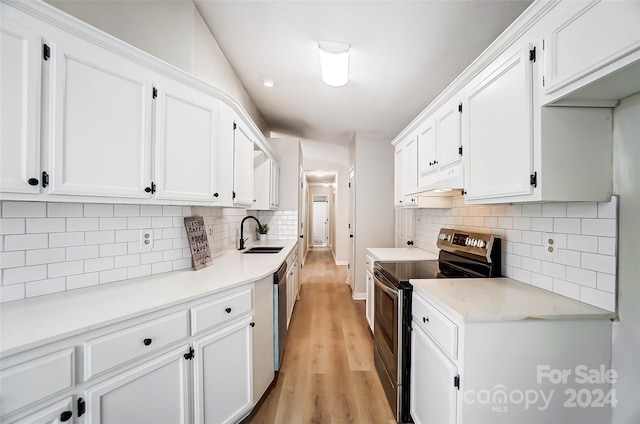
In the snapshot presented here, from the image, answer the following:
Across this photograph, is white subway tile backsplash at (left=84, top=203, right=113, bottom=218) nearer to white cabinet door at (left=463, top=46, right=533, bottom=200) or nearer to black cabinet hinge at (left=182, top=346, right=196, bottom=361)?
black cabinet hinge at (left=182, top=346, right=196, bottom=361)

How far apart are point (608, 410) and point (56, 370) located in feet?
7.30

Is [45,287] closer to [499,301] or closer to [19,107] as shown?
[19,107]

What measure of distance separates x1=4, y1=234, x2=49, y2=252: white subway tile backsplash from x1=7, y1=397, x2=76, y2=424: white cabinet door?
69 centimetres

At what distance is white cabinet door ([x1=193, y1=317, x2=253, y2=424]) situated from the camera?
130cm

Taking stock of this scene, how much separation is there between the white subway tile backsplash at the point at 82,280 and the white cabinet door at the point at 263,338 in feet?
2.80

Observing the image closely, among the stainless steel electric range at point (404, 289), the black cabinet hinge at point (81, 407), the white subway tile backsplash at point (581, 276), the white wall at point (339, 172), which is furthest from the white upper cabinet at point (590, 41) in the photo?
the white wall at point (339, 172)

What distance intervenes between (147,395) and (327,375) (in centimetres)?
142

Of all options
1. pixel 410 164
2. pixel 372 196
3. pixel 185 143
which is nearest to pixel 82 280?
pixel 185 143

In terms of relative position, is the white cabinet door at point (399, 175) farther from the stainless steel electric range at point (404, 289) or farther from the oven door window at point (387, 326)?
the oven door window at point (387, 326)

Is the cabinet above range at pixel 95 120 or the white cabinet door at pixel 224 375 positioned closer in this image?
the cabinet above range at pixel 95 120

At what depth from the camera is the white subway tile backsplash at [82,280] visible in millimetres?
1244

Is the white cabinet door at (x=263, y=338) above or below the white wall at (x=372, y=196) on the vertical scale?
below

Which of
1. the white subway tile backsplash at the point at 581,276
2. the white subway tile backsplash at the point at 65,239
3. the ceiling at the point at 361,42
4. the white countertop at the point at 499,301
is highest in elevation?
the ceiling at the point at 361,42

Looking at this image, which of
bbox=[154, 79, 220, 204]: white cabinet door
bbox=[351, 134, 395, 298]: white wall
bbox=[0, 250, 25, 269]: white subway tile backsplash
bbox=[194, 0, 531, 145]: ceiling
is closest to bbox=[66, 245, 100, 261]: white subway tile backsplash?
bbox=[0, 250, 25, 269]: white subway tile backsplash
